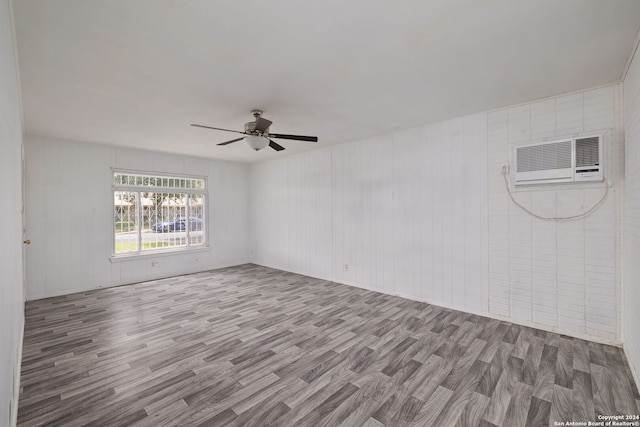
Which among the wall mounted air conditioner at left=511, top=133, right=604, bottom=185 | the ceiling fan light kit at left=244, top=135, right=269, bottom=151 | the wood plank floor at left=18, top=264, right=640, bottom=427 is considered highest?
→ the ceiling fan light kit at left=244, top=135, right=269, bottom=151

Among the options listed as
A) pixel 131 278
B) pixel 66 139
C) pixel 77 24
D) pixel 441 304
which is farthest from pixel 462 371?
pixel 66 139

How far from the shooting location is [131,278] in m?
5.59

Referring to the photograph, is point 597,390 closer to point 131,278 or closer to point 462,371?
point 462,371

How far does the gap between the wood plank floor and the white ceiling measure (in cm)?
265

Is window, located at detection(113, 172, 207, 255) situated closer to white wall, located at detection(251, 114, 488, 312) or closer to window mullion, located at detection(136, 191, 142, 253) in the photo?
window mullion, located at detection(136, 191, 142, 253)

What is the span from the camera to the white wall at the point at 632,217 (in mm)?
2273

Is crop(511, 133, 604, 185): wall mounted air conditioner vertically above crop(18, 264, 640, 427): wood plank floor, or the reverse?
crop(511, 133, 604, 185): wall mounted air conditioner

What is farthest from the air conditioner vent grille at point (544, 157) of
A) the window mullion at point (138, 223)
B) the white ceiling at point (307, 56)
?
the window mullion at point (138, 223)

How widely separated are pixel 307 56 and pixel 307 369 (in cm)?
268

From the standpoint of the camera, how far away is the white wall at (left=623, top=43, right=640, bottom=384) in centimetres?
227

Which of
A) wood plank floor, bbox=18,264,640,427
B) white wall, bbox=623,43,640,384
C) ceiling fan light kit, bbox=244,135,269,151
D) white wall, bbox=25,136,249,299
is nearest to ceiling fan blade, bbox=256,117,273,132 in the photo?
ceiling fan light kit, bbox=244,135,269,151

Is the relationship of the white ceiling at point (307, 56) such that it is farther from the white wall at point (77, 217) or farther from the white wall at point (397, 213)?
the white wall at point (77, 217)

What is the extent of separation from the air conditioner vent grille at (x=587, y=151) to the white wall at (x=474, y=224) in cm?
13

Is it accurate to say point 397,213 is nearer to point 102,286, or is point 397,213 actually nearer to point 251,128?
point 251,128
